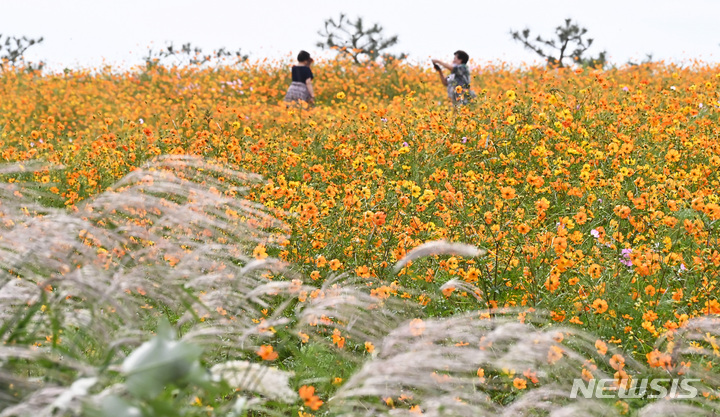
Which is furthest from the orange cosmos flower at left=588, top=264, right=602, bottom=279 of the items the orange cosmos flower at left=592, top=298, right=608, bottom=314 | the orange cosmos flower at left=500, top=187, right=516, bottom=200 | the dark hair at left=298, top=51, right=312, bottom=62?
the dark hair at left=298, top=51, right=312, bottom=62

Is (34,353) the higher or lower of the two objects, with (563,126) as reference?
lower

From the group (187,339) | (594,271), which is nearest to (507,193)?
(594,271)

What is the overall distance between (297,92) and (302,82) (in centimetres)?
28

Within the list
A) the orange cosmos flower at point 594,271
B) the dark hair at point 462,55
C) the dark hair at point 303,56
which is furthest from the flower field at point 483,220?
the dark hair at point 303,56

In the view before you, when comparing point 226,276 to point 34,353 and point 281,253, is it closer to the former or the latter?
point 34,353

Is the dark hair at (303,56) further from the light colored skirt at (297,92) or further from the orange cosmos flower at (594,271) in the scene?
the orange cosmos flower at (594,271)

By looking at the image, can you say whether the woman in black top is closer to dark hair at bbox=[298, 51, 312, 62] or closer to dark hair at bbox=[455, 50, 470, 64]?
dark hair at bbox=[298, 51, 312, 62]

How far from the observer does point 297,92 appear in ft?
42.4

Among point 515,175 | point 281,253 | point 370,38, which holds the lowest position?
point 281,253

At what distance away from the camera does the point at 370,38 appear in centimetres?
2444

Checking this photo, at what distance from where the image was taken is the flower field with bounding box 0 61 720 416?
9.42 feet

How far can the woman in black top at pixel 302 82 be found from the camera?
12922 millimetres

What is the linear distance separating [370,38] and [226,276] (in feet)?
75.2

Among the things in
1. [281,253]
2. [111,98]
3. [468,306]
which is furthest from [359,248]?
[111,98]
